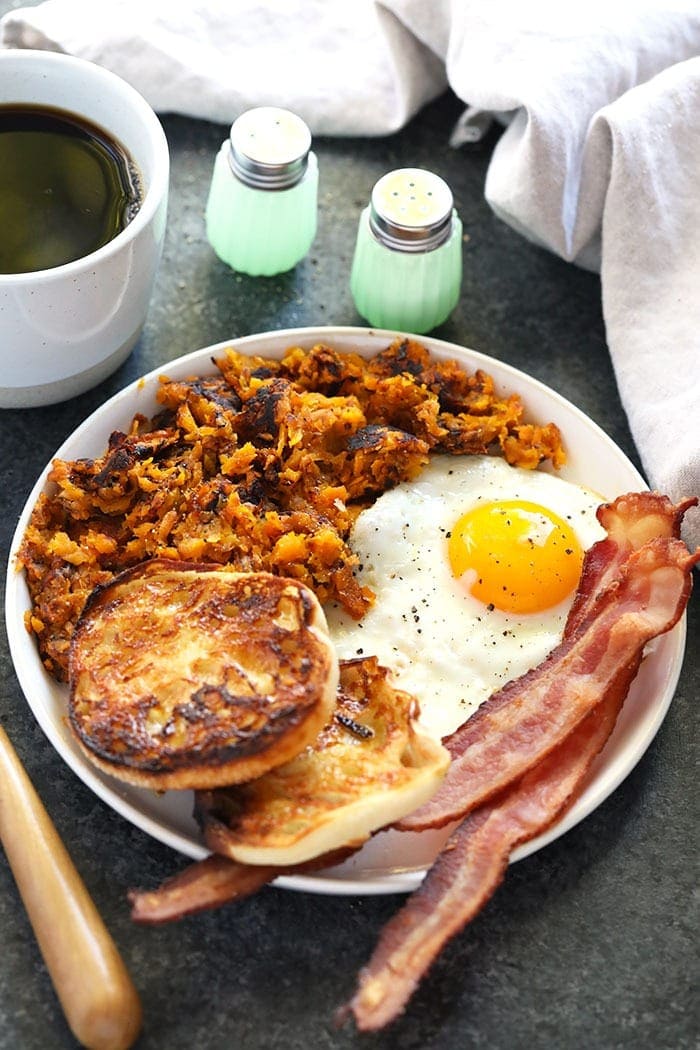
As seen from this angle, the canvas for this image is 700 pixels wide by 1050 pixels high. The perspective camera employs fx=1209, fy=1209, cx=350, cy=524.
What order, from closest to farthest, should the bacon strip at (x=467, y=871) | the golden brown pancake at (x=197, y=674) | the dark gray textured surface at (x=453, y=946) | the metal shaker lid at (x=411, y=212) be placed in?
the bacon strip at (x=467, y=871) < the golden brown pancake at (x=197, y=674) < the dark gray textured surface at (x=453, y=946) < the metal shaker lid at (x=411, y=212)

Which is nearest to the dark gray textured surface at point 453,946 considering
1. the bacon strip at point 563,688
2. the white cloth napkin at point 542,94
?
the bacon strip at point 563,688

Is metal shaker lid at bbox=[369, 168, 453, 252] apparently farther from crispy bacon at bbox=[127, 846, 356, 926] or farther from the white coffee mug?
crispy bacon at bbox=[127, 846, 356, 926]

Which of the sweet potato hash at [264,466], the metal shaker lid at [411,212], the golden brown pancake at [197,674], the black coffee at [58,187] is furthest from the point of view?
the metal shaker lid at [411,212]

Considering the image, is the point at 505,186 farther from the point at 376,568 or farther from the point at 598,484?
the point at 376,568

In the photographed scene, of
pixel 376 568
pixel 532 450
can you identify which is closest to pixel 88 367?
pixel 376 568

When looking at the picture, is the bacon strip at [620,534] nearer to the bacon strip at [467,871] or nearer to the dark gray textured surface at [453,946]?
the bacon strip at [467,871]

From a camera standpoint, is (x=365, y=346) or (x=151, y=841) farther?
(x=365, y=346)

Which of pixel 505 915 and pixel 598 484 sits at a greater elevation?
pixel 598 484

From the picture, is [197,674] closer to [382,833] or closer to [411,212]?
[382,833]
